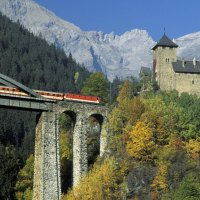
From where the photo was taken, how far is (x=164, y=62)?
88875mm

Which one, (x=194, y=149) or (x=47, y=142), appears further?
(x=194, y=149)

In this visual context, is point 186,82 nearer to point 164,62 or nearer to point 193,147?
point 164,62

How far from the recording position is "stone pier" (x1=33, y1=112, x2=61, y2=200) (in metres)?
56.5

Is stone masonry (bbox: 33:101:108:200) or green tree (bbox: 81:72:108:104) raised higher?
green tree (bbox: 81:72:108:104)

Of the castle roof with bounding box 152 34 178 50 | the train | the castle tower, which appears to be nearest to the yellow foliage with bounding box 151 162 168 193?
the train

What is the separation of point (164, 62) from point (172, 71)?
2703mm

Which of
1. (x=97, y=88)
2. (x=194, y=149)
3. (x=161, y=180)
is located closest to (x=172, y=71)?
(x=97, y=88)

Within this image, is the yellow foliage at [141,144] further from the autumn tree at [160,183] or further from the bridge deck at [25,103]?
the bridge deck at [25,103]

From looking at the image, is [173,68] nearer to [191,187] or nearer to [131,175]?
[131,175]

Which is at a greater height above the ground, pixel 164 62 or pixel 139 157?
pixel 164 62

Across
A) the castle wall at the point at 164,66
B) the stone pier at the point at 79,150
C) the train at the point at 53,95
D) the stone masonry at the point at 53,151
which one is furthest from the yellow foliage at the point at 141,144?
the castle wall at the point at 164,66

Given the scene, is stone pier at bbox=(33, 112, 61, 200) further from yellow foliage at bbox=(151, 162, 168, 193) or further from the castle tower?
the castle tower

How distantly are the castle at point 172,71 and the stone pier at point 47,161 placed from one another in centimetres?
3322

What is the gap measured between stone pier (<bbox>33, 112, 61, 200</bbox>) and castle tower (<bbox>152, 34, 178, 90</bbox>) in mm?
33257
